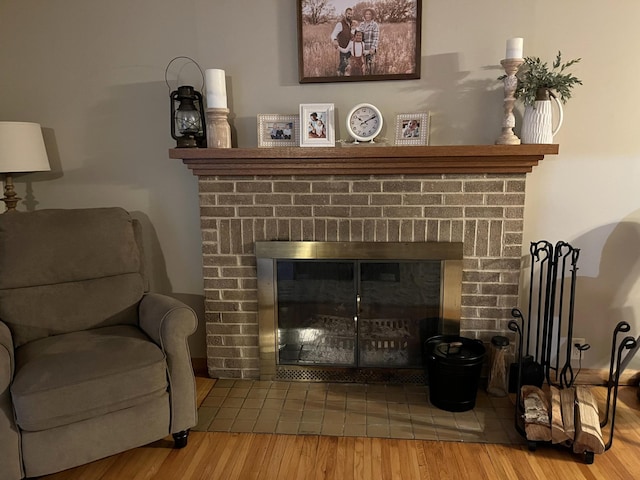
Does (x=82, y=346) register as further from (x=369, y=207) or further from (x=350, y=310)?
(x=369, y=207)

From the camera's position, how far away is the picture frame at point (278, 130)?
2.49m

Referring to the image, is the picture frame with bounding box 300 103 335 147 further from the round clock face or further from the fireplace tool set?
the fireplace tool set

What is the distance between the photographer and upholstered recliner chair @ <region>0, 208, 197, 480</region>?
1.74 m

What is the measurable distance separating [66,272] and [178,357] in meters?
0.78

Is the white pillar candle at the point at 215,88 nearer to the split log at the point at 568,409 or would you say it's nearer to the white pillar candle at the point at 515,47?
the white pillar candle at the point at 515,47

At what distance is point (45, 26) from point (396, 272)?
7.96 feet

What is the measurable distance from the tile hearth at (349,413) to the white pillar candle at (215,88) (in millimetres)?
1570

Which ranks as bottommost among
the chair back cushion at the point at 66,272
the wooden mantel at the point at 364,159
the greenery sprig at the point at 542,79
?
the chair back cushion at the point at 66,272

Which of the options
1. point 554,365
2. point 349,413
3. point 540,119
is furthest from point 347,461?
point 540,119

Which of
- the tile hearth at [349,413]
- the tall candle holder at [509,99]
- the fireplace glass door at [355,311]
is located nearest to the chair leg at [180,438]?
the tile hearth at [349,413]

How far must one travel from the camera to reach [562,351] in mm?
2637

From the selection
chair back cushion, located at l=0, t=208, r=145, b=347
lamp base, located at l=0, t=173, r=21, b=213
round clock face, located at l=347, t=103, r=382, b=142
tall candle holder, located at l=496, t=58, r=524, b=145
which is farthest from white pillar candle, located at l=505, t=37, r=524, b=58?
lamp base, located at l=0, t=173, r=21, b=213

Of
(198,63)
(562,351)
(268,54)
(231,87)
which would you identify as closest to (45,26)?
(198,63)

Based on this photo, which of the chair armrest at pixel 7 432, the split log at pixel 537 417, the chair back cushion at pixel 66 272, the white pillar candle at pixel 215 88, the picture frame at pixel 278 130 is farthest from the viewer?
the picture frame at pixel 278 130
